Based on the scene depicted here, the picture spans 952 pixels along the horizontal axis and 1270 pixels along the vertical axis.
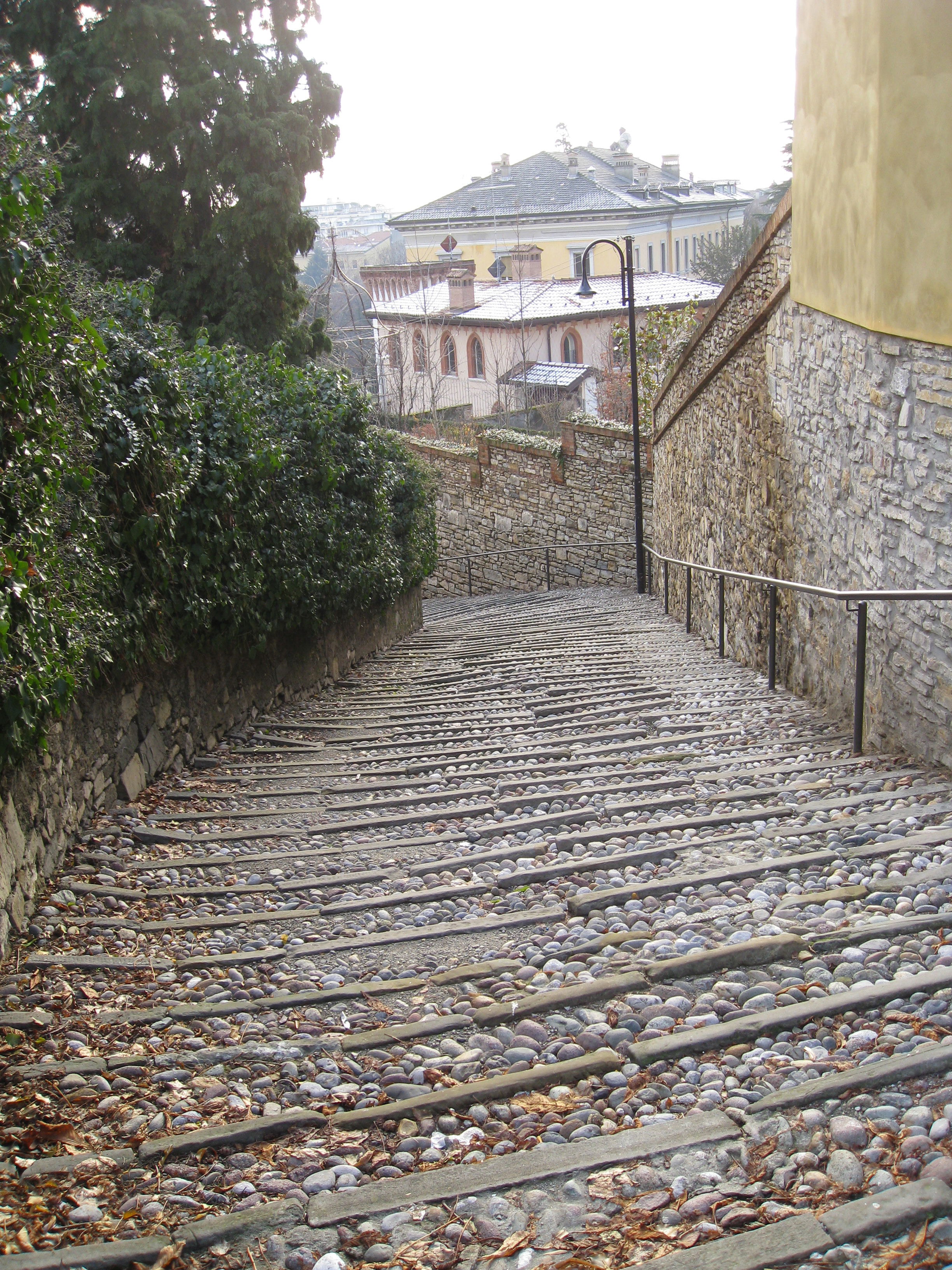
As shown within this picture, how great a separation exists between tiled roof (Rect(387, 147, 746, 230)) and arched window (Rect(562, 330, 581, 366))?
11558 mm

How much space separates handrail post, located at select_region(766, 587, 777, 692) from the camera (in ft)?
23.0

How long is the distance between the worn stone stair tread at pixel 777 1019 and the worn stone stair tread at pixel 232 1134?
2.83 ft

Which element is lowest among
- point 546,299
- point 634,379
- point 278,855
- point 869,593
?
point 278,855

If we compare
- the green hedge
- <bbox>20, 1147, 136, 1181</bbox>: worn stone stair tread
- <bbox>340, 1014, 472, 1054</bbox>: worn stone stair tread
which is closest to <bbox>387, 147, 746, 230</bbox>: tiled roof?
the green hedge

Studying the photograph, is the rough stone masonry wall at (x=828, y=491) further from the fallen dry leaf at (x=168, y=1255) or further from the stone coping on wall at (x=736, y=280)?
the fallen dry leaf at (x=168, y=1255)

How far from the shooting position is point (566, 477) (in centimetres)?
1900

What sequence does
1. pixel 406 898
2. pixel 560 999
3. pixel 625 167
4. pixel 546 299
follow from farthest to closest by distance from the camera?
pixel 625 167 → pixel 546 299 → pixel 406 898 → pixel 560 999

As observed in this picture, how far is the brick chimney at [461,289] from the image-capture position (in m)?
33.6

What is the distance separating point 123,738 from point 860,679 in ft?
13.1

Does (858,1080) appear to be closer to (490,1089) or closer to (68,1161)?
(490,1089)

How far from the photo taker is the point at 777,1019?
2629 millimetres

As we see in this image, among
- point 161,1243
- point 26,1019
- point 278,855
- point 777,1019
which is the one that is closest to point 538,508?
point 278,855

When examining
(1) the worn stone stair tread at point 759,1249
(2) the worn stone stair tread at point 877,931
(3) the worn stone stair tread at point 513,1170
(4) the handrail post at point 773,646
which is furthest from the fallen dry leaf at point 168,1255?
(4) the handrail post at point 773,646

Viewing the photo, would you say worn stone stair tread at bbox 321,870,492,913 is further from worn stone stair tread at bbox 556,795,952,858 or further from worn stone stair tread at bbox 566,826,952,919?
worn stone stair tread at bbox 556,795,952,858
